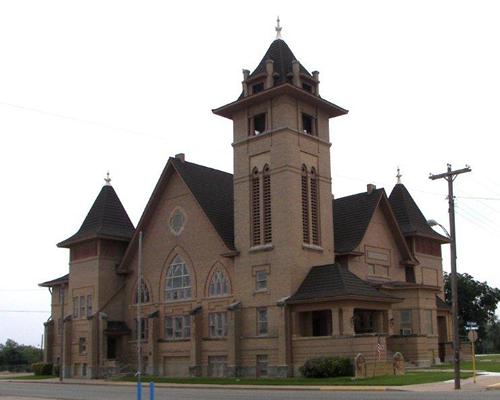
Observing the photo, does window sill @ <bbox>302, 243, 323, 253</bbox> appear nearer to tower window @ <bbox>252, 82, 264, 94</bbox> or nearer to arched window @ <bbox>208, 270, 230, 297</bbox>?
arched window @ <bbox>208, 270, 230, 297</bbox>

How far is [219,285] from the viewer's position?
5191 cm

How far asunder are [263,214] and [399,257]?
1422 cm

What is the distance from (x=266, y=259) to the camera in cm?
A: 4797

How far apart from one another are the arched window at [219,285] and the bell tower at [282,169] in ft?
6.92

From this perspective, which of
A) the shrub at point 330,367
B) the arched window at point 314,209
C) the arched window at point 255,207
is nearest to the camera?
the shrub at point 330,367

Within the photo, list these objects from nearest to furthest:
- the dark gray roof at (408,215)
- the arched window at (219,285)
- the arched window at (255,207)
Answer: the arched window at (255,207) < the arched window at (219,285) < the dark gray roof at (408,215)

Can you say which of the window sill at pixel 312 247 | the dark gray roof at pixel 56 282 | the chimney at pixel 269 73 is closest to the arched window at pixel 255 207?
the window sill at pixel 312 247

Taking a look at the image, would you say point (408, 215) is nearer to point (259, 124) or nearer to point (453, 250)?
point (259, 124)

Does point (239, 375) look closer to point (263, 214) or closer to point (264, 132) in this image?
point (263, 214)

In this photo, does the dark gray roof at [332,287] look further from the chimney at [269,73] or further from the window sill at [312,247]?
the chimney at [269,73]

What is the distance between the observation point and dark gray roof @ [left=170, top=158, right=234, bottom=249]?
52.5 m

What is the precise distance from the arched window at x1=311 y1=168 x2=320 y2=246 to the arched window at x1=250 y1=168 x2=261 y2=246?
11.8ft

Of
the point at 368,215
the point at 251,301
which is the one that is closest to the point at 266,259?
the point at 251,301

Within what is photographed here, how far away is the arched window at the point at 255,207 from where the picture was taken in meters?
49.2
